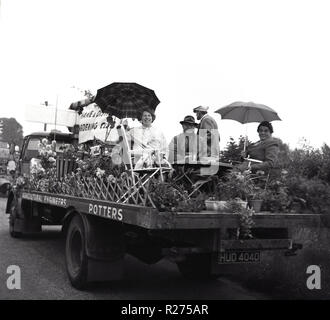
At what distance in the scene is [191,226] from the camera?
4.13 m

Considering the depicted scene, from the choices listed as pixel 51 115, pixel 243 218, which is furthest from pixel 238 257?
pixel 51 115

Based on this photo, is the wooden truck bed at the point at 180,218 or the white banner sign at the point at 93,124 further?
the white banner sign at the point at 93,124

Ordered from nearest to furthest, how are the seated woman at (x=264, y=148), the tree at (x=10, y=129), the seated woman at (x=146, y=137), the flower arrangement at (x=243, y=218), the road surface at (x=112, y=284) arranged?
the flower arrangement at (x=243, y=218) → the road surface at (x=112, y=284) → the seated woman at (x=264, y=148) → the seated woman at (x=146, y=137) → the tree at (x=10, y=129)

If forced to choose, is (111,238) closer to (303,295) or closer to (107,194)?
(107,194)

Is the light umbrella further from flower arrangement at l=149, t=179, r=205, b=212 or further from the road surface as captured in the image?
flower arrangement at l=149, t=179, r=205, b=212

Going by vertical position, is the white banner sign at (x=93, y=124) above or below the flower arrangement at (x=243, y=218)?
above

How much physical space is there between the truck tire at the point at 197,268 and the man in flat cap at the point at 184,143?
4.54ft

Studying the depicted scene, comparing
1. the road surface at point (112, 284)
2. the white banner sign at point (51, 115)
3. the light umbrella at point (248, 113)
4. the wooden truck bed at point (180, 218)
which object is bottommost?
the road surface at point (112, 284)

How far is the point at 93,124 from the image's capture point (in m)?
9.41

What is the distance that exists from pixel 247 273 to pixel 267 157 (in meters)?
1.67

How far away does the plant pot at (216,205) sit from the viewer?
452cm

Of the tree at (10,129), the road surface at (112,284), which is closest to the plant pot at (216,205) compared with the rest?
the road surface at (112,284)

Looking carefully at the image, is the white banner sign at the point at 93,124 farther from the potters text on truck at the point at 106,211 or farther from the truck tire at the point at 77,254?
the potters text on truck at the point at 106,211
